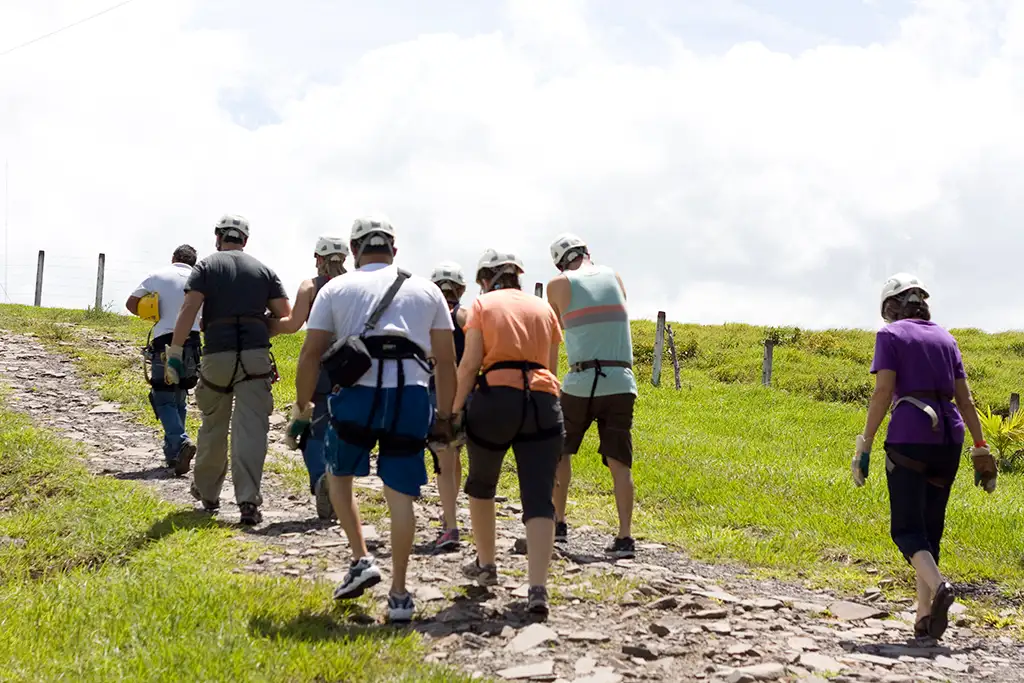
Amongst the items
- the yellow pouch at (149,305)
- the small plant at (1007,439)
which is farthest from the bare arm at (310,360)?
the small plant at (1007,439)

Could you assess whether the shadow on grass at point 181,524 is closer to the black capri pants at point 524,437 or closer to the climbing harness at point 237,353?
the climbing harness at point 237,353

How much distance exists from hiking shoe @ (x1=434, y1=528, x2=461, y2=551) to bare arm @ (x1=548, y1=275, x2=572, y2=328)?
1.91 metres

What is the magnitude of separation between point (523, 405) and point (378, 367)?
97cm

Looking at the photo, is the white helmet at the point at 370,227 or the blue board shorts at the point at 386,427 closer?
the blue board shorts at the point at 386,427

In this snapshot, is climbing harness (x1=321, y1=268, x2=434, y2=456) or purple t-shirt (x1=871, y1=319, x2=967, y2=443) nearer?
climbing harness (x1=321, y1=268, x2=434, y2=456)

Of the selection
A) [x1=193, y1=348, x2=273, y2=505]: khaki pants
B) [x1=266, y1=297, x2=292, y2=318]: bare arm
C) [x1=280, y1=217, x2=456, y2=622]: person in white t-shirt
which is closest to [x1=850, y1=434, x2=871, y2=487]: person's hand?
[x1=280, y1=217, x2=456, y2=622]: person in white t-shirt

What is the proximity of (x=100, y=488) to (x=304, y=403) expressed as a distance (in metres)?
4.22

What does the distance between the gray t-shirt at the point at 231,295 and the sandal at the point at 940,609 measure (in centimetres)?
516

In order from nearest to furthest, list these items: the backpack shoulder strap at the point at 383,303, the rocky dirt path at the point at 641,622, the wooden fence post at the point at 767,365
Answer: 1. the rocky dirt path at the point at 641,622
2. the backpack shoulder strap at the point at 383,303
3. the wooden fence post at the point at 767,365

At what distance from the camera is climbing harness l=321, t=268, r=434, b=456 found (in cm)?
549

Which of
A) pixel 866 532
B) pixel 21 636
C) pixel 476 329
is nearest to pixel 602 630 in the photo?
pixel 476 329

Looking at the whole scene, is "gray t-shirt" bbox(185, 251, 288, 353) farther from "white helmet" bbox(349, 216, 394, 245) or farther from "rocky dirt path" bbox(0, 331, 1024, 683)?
"white helmet" bbox(349, 216, 394, 245)

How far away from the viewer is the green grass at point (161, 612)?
4.84 m

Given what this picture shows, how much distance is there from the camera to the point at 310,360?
18.6 feet
